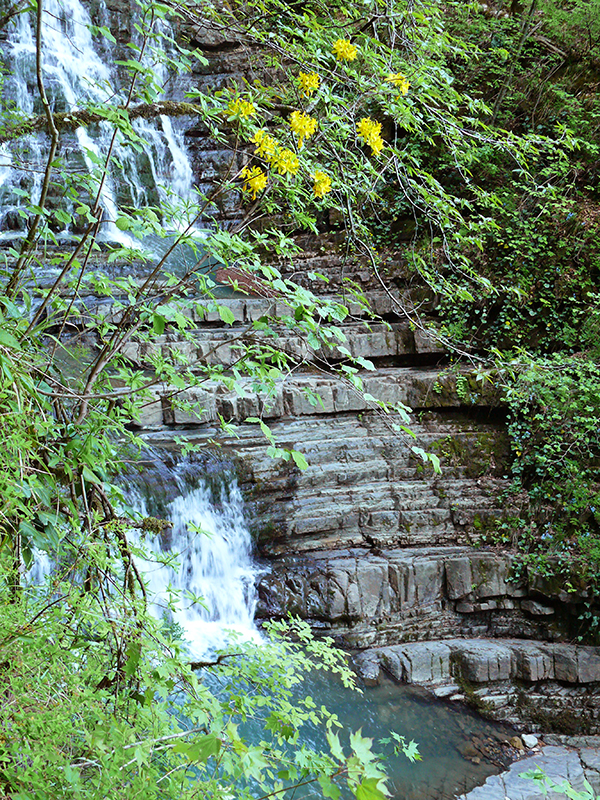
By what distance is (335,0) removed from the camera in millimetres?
2871

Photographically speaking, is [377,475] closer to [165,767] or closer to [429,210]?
[429,210]

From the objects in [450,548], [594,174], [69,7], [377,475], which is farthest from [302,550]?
[69,7]

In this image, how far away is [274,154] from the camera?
2.01 m

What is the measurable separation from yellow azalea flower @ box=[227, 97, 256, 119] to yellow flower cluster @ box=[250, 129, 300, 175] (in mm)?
86

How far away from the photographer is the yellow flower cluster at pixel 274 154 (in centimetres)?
194

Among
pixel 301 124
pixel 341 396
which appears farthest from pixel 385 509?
pixel 301 124

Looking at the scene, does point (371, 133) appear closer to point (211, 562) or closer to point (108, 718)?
point (108, 718)

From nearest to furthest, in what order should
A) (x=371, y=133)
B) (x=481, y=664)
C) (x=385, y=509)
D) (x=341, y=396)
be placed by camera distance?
(x=371, y=133) → (x=481, y=664) → (x=385, y=509) → (x=341, y=396)

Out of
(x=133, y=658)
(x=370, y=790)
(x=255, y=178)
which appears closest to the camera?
(x=370, y=790)

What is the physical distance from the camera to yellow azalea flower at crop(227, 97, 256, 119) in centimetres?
201

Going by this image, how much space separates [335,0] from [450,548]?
5850 millimetres

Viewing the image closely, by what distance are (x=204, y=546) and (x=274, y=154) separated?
5023mm

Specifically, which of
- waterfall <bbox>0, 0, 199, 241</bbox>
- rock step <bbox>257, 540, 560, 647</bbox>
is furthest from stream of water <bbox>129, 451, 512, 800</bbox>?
waterfall <bbox>0, 0, 199, 241</bbox>

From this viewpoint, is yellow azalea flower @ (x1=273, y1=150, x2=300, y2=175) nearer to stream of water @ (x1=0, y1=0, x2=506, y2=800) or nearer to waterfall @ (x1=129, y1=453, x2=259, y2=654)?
stream of water @ (x1=0, y1=0, x2=506, y2=800)
